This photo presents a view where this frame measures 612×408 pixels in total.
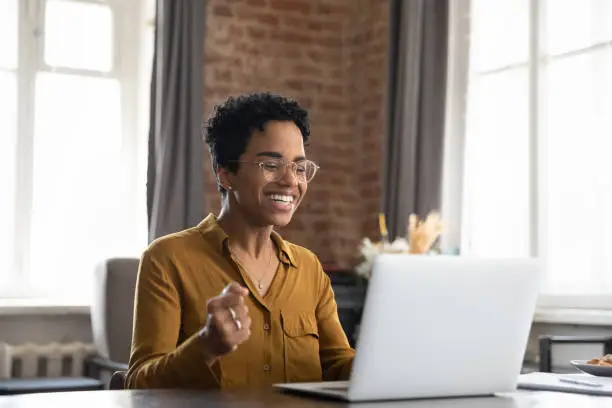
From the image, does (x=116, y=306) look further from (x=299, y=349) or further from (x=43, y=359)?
(x=299, y=349)

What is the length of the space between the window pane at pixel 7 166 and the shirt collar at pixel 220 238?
2967 mm

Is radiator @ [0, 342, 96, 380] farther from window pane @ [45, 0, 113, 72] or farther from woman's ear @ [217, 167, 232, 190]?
woman's ear @ [217, 167, 232, 190]

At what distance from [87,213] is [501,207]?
7.15ft

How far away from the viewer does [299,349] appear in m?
2.34

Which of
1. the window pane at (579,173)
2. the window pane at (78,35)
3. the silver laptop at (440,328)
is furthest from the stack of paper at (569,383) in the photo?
the window pane at (78,35)

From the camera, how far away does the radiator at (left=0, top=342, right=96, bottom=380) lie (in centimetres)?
485

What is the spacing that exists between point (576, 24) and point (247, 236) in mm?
2893

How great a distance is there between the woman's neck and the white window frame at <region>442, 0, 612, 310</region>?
2620 millimetres

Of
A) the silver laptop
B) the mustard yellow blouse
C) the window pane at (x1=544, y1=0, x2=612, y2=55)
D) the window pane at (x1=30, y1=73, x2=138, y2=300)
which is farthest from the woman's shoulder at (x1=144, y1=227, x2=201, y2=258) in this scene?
A: the window pane at (x1=30, y1=73, x2=138, y2=300)

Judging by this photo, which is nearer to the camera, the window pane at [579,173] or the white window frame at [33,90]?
the window pane at [579,173]

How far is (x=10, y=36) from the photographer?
523cm

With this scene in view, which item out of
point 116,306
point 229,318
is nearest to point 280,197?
point 229,318

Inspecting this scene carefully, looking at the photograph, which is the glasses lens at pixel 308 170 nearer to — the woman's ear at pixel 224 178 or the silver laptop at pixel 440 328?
the woman's ear at pixel 224 178

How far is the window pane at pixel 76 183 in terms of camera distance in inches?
205
